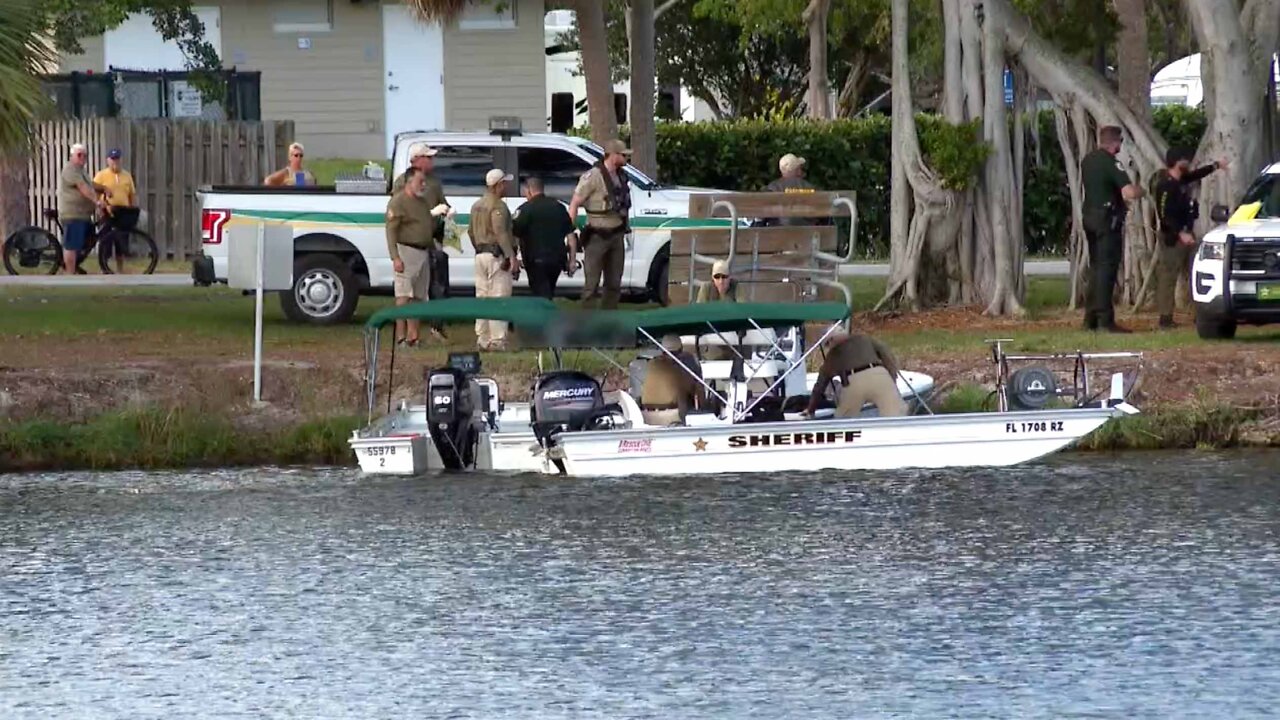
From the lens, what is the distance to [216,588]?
15.5 metres

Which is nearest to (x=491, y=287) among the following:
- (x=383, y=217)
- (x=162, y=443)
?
(x=383, y=217)

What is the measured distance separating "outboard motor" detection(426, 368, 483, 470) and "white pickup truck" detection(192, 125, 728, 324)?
19.2ft

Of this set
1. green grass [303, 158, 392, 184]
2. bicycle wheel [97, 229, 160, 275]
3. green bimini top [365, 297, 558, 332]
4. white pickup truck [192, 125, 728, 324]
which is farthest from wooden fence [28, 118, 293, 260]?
green bimini top [365, 297, 558, 332]

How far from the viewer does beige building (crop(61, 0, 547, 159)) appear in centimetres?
4797

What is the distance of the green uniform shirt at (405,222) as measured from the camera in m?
23.0

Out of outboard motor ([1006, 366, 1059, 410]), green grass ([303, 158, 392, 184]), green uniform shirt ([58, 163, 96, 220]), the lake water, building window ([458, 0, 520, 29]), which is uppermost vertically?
building window ([458, 0, 520, 29])

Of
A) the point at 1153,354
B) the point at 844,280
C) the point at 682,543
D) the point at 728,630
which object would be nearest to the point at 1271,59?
the point at 1153,354

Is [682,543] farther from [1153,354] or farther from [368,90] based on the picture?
[368,90]

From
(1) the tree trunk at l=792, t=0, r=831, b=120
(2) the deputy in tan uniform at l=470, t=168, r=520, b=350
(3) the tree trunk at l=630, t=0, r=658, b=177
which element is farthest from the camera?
(1) the tree trunk at l=792, t=0, r=831, b=120

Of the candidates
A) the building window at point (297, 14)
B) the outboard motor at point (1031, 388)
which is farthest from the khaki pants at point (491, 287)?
the building window at point (297, 14)

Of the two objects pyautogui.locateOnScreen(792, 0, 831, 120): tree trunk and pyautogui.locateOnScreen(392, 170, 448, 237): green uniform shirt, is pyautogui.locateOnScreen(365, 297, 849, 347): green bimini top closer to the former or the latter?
pyautogui.locateOnScreen(392, 170, 448, 237): green uniform shirt

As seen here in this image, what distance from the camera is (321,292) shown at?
82.7 ft

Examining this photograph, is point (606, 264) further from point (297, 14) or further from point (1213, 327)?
point (297, 14)

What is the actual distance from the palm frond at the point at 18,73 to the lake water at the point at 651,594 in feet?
10.4
